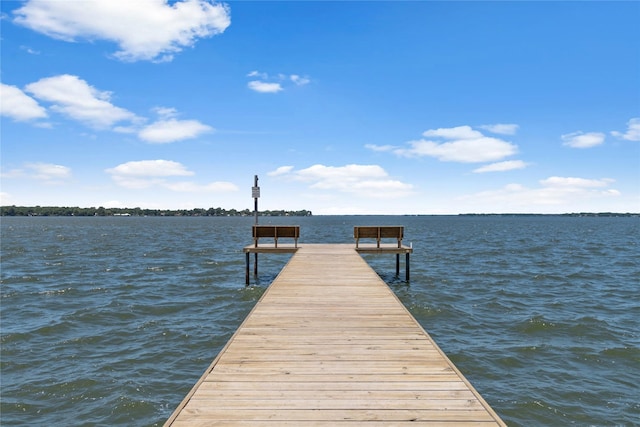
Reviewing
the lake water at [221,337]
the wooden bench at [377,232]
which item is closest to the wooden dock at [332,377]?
the lake water at [221,337]

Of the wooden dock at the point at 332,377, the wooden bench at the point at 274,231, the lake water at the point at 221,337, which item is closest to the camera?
the wooden dock at the point at 332,377

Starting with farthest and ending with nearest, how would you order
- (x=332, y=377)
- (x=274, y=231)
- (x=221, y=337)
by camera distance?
1. (x=274, y=231)
2. (x=221, y=337)
3. (x=332, y=377)

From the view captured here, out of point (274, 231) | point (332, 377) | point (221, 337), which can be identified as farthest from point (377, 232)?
point (332, 377)

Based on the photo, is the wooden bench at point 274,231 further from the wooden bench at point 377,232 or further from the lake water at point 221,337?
the wooden bench at point 377,232

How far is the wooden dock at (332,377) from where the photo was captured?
12.2 feet

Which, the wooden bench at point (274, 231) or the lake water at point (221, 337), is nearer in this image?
the lake water at point (221, 337)

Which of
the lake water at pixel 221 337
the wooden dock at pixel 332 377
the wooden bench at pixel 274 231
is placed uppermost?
the wooden bench at pixel 274 231

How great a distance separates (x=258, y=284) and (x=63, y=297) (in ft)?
26.0

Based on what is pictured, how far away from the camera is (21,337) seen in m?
10.5

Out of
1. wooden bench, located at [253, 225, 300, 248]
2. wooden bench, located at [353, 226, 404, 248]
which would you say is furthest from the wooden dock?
wooden bench, located at [253, 225, 300, 248]

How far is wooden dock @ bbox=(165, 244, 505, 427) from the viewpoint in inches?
147

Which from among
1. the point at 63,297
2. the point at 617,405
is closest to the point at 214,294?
the point at 63,297

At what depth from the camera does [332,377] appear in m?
4.57

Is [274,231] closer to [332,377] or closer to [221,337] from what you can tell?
[221,337]
